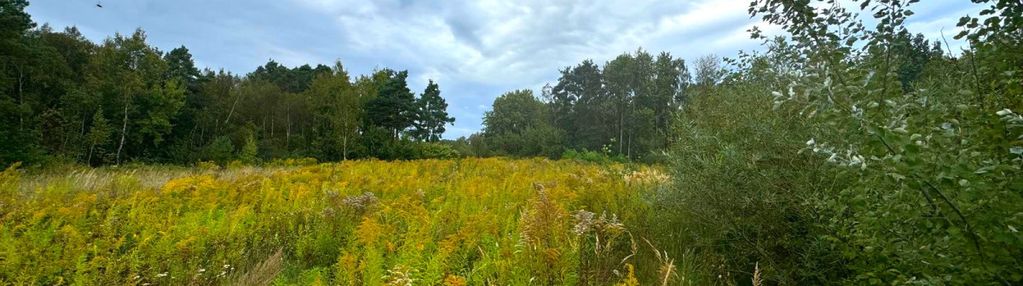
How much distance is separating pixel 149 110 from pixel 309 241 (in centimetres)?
3171

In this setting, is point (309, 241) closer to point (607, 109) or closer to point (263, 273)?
point (263, 273)

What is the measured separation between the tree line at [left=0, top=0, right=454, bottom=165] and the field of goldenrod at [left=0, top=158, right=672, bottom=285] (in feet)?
47.7

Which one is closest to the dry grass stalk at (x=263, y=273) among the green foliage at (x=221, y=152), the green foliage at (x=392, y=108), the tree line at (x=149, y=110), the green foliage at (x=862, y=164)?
the green foliage at (x=862, y=164)

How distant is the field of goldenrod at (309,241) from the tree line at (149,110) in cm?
1455

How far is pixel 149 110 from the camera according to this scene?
28109mm

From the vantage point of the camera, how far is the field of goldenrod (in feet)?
8.87

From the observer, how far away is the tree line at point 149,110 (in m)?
21.2

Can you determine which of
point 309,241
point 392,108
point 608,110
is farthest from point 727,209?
point 608,110

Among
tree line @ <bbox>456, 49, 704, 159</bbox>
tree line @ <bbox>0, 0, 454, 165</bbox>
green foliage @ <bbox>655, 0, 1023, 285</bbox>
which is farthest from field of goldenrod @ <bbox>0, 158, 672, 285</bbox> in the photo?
tree line @ <bbox>456, 49, 704, 159</bbox>

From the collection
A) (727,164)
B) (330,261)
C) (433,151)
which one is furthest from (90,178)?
(433,151)

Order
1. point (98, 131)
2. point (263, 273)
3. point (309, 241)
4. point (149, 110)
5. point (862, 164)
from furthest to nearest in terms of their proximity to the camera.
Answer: point (149, 110) → point (98, 131) → point (309, 241) → point (263, 273) → point (862, 164)

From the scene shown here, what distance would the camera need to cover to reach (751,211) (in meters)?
3.69

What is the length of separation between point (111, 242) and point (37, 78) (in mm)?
30492

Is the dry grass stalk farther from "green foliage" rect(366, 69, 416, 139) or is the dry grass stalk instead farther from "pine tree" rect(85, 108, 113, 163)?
"green foliage" rect(366, 69, 416, 139)
